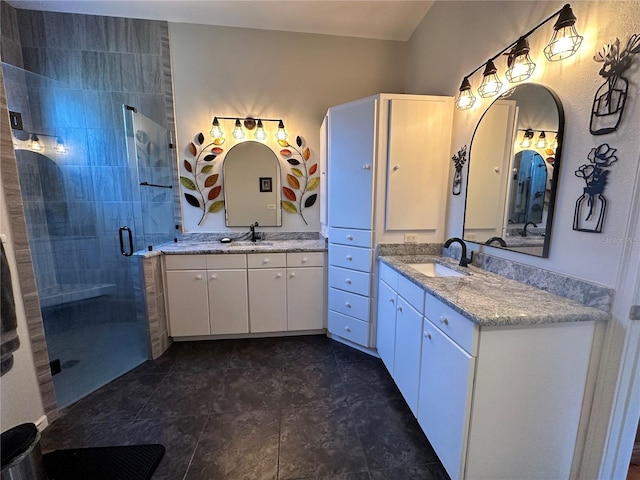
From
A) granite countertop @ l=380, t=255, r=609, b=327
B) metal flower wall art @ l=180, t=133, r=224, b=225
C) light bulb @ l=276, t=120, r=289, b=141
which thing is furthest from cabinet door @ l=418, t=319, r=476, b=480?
metal flower wall art @ l=180, t=133, r=224, b=225

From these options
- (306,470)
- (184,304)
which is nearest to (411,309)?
(306,470)

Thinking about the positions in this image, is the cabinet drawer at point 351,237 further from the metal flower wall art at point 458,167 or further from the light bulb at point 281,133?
the light bulb at point 281,133

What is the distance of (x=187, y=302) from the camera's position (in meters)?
2.44

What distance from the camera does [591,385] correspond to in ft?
3.63

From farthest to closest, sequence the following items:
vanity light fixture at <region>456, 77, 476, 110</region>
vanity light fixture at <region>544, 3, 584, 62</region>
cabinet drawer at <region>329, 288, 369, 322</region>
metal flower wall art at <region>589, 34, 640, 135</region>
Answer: cabinet drawer at <region>329, 288, 369, 322</region> < vanity light fixture at <region>456, 77, 476, 110</region> < vanity light fixture at <region>544, 3, 584, 62</region> < metal flower wall art at <region>589, 34, 640, 135</region>

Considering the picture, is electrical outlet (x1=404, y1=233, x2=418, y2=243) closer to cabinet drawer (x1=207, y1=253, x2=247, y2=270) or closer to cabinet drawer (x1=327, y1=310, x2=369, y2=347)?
cabinet drawer (x1=327, y1=310, x2=369, y2=347)

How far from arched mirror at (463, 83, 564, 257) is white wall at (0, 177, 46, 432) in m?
2.81

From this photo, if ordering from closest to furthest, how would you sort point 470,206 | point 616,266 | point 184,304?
1. point 616,266
2. point 470,206
3. point 184,304

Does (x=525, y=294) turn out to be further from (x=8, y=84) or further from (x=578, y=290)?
(x=8, y=84)

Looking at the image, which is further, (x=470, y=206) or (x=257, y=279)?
(x=257, y=279)

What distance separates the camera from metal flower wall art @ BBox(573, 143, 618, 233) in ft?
3.45

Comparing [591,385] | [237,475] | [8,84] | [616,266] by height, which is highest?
[8,84]

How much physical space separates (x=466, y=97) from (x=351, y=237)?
1293mm

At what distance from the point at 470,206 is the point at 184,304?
8.41 ft
